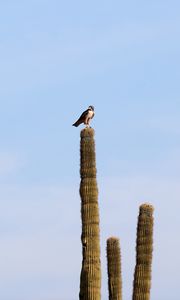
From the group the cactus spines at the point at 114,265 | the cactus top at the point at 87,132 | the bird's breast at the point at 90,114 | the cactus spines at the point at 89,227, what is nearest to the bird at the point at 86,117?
the bird's breast at the point at 90,114

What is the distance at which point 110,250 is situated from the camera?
15023 mm

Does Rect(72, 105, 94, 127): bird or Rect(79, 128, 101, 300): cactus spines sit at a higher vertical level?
Rect(72, 105, 94, 127): bird

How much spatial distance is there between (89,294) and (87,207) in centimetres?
134

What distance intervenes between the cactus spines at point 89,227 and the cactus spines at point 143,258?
3.00 ft

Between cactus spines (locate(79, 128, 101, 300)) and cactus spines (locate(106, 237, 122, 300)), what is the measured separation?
1423mm

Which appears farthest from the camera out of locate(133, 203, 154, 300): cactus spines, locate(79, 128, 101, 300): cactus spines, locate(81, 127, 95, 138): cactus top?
locate(133, 203, 154, 300): cactus spines

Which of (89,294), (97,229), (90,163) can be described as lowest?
(89,294)

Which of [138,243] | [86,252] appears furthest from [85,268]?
[138,243]

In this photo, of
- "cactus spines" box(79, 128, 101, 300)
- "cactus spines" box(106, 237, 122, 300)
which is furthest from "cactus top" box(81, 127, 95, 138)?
"cactus spines" box(106, 237, 122, 300)

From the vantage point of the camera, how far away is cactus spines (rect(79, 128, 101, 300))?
44.0 feet

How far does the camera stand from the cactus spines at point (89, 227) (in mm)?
13422

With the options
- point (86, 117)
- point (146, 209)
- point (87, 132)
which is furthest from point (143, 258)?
point (86, 117)

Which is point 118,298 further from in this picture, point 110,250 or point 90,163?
point 90,163

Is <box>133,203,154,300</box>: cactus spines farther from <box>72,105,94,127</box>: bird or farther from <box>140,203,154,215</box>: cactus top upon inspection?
<box>72,105,94,127</box>: bird
